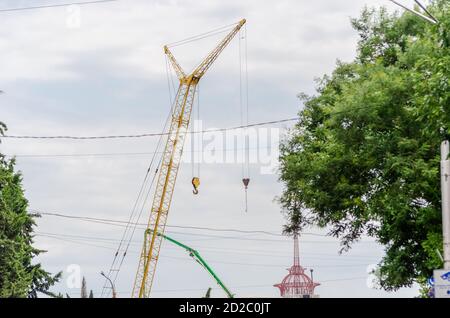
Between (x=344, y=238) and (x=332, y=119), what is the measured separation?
9160 millimetres

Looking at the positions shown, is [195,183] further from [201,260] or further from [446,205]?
[446,205]

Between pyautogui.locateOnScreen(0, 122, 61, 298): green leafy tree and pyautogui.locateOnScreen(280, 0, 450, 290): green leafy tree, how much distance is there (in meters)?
31.4

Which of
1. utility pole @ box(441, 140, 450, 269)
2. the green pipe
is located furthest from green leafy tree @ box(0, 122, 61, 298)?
utility pole @ box(441, 140, 450, 269)

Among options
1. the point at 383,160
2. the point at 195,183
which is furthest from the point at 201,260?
the point at 383,160

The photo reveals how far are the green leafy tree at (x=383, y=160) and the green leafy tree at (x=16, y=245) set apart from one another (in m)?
31.4

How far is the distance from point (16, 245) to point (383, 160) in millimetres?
46524

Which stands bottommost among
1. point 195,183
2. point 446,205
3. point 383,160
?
point 446,205

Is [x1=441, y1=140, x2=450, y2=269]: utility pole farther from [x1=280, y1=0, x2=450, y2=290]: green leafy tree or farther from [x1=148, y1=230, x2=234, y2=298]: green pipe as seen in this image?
[x1=148, y1=230, x2=234, y2=298]: green pipe

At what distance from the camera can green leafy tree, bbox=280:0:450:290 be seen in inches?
1791

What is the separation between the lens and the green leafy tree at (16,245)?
7879 cm

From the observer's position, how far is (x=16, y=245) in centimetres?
8469

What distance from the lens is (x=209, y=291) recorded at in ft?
297
